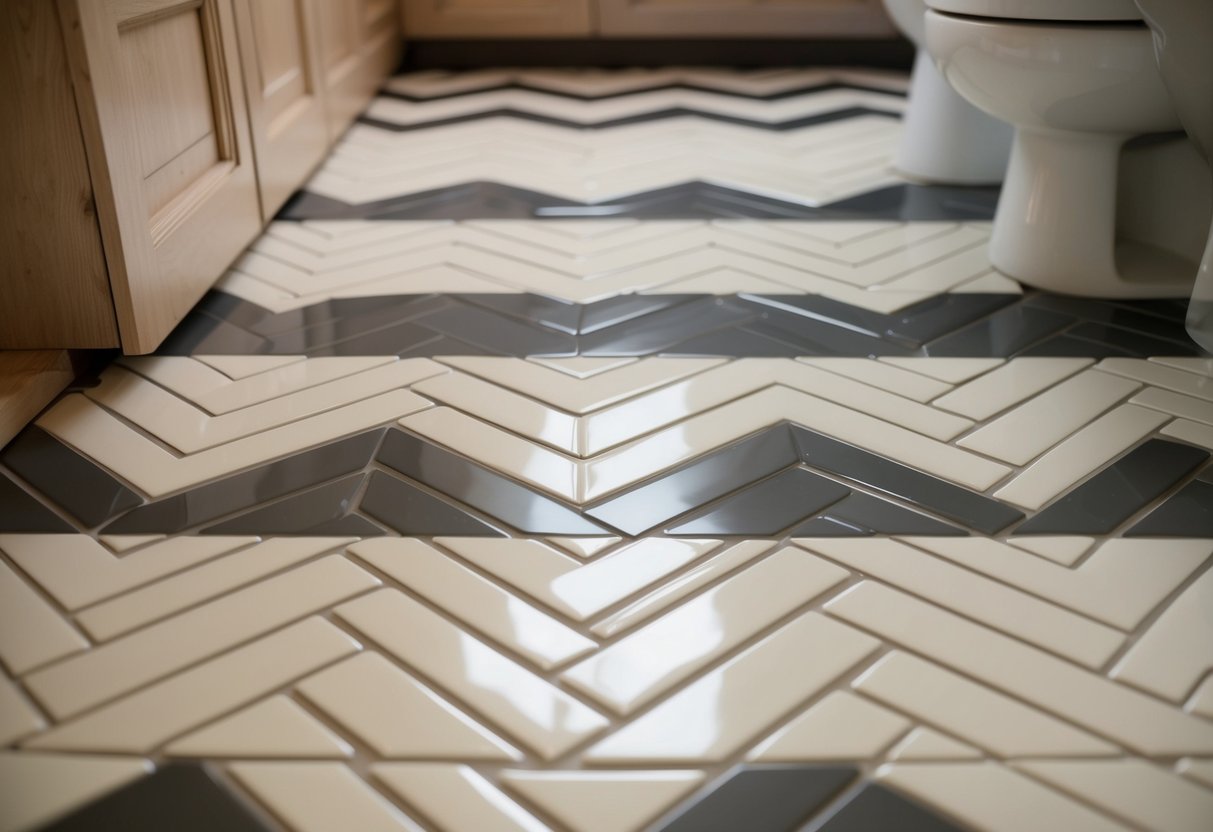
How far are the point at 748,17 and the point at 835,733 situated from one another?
8.83 ft

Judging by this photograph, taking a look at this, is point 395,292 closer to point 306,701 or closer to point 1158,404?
point 306,701

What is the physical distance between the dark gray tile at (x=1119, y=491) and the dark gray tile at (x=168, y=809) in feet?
2.32

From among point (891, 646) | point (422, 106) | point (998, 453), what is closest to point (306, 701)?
point (891, 646)

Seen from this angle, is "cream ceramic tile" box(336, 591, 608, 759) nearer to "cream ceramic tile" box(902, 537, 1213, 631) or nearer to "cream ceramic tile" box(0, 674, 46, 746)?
"cream ceramic tile" box(0, 674, 46, 746)

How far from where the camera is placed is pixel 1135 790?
70cm

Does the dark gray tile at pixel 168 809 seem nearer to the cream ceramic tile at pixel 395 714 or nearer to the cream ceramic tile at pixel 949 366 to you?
the cream ceramic tile at pixel 395 714

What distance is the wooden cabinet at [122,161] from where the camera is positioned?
109cm

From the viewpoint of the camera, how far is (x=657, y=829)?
2.19 feet

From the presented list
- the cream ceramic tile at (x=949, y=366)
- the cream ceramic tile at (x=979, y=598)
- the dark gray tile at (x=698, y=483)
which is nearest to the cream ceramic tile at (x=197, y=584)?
the dark gray tile at (x=698, y=483)

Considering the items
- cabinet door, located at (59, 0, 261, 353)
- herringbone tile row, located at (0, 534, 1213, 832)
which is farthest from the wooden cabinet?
herringbone tile row, located at (0, 534, 1213, 832)

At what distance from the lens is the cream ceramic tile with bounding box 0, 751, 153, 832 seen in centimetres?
68

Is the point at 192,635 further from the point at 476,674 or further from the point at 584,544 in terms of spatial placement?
the point at 584,544

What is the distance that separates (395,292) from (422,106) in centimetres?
138

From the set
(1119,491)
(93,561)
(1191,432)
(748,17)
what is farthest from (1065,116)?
(748,17)
